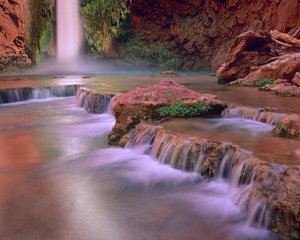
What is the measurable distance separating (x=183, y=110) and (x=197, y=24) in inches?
1244

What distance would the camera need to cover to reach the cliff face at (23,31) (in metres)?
27.4

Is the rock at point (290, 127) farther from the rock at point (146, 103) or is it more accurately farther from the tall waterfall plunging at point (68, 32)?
the tall waterfall plunging at point (68, 32)

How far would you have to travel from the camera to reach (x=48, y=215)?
354cm

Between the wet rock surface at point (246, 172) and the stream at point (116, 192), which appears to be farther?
the stream at point (116, 192)

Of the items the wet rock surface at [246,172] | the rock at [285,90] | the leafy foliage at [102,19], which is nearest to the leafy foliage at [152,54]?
the leafy foliage at [102,19]

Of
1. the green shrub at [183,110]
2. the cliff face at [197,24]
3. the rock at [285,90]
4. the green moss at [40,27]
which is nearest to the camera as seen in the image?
the green shrub at [183,110]

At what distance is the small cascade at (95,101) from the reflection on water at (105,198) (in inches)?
120

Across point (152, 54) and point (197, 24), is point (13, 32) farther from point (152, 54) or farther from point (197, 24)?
point (197, 24)

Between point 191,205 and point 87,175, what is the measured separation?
7.00 feet

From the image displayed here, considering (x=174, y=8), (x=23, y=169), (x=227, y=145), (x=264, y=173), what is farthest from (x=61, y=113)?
(x=174, y=8)

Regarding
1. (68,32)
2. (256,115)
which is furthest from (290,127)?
(68,32)

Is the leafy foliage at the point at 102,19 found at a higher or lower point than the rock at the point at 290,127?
higher

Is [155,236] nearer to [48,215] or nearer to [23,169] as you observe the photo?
[48,215]

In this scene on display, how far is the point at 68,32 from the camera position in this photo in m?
33.1
